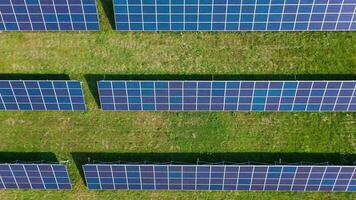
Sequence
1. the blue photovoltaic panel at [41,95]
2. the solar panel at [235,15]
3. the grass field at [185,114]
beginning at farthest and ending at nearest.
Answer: the grass field at [185,114], the blue photovoltaic panel at [41,95], the solar panel at [235,15]

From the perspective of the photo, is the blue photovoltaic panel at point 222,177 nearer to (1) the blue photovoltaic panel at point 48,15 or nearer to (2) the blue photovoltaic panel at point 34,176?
(2) the blue photovoltaic panel at point 34,176

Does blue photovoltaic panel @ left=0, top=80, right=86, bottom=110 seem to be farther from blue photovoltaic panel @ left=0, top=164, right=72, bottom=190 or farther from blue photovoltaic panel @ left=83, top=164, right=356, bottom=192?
blue photovoltaic panel @ left=83, top=164, right=356, bottom=192

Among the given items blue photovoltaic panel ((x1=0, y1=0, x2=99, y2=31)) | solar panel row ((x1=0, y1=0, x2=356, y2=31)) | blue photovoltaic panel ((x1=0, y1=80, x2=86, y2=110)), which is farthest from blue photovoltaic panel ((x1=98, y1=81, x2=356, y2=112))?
blue photovoltaic panel ((x1=0, y1=0, x2=99, y2=31))

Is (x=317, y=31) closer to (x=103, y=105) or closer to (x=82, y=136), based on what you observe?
(x=103, y=105)

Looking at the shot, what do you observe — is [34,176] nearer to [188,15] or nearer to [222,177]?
[222,177]

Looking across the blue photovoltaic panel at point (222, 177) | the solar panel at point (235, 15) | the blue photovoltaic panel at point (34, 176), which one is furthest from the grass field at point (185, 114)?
the blue photovoltaic panel at point (34, 176)

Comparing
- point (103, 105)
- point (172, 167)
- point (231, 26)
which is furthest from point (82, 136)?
point (231, 26)
